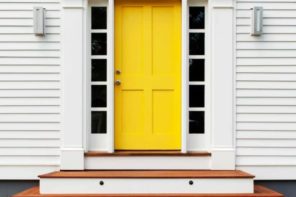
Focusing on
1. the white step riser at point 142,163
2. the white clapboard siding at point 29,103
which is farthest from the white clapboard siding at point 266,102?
the white clapboard siding at point 29,103

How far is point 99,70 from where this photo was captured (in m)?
5.78

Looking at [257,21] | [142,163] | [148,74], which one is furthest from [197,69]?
[142,163]

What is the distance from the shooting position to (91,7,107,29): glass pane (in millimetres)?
5766

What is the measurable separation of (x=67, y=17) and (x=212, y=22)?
5.58 feet

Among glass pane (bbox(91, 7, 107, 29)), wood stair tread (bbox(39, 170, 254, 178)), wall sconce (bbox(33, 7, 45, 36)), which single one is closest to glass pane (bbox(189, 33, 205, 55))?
glass pane (bbox(91, 7, 107, 29))

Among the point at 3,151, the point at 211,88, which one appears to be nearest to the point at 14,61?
the point at 3,151

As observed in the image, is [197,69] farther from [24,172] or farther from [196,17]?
[24,172]

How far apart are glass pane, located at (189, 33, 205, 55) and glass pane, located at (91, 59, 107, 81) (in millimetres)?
1054

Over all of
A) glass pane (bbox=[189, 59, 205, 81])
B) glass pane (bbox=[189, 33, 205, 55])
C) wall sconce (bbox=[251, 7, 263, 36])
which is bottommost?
glass pane (bbox=[189, 59, 205, 81])

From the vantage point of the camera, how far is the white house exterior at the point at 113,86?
18.4 ft

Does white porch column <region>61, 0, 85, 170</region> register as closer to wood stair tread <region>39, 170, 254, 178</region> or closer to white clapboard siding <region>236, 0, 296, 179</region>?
wood stair tread <region>39, 170, 254, 178</region>

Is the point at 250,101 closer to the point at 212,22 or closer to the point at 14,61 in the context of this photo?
the point at 212,22

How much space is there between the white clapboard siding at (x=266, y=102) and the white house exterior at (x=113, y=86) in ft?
0.04

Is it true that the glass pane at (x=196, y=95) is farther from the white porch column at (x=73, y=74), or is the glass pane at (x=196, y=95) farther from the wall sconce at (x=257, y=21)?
the white porch column at (x=73, y=74)
